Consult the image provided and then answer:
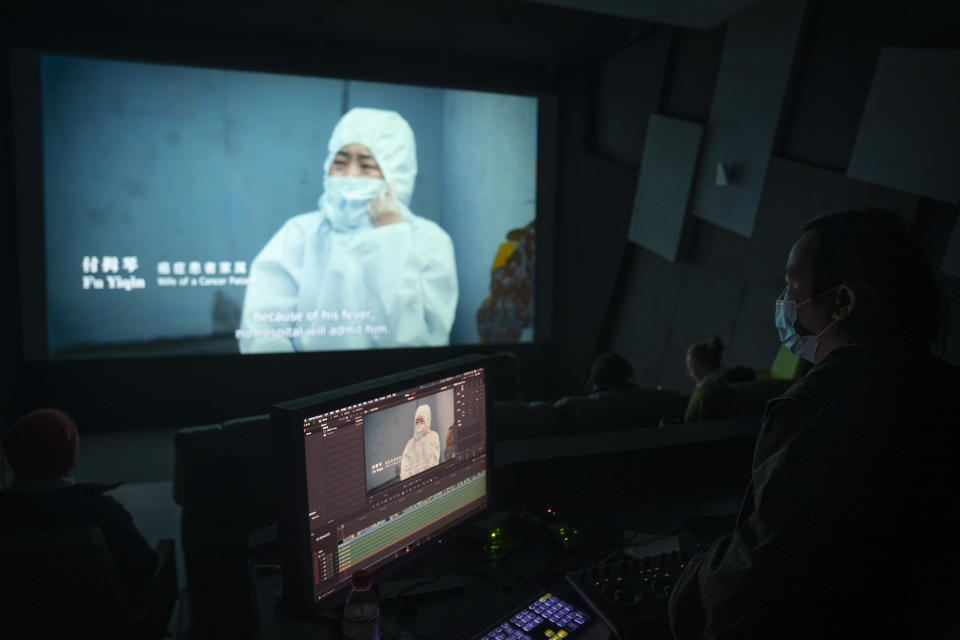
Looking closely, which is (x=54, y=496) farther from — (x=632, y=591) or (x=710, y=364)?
(x=710, y=364)

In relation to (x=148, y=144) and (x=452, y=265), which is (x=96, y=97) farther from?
(x=452, y=265)

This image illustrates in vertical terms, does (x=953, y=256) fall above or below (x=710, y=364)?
above

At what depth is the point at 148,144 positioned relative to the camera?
4.64 m

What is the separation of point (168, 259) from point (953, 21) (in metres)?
4.87

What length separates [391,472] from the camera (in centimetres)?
127

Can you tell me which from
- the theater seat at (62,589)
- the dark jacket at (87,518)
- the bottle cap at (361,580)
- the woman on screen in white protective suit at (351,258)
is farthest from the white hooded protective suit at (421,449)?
the woman on screen in white protective suit at (351,258)

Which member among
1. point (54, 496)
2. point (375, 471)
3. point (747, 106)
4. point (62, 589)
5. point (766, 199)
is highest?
point (747, 106)

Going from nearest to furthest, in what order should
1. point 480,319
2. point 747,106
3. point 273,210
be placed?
point 747,106, point 273,210, point 480,319

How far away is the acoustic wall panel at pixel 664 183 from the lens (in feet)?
15.0

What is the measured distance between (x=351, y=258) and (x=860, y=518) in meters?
4.60

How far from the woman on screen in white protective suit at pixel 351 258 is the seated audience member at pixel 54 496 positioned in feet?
10.6

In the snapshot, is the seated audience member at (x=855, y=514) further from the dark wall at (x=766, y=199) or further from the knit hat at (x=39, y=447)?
the dark wall at (x=766, y=199)

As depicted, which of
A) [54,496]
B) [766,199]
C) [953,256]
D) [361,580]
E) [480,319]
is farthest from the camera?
[480,319]

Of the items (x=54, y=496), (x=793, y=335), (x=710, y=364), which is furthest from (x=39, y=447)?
(x=710, y=364)
